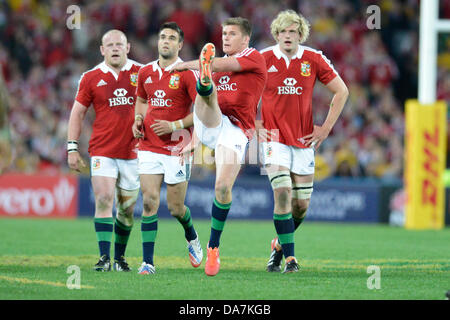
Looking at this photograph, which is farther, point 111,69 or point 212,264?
point 111,69

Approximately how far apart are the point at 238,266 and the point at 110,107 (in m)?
2.08

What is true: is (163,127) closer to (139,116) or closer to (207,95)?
(139,116)

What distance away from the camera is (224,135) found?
300 inches

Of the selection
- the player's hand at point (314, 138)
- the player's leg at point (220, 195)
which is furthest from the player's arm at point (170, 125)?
the player's hand at point (314, 138)

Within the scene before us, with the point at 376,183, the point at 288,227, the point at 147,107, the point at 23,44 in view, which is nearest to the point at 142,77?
A: the point at 147,107

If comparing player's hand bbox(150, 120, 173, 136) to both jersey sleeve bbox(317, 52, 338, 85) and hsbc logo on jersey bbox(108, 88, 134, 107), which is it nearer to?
hsbc logo on jersey bbox(108, 88, 134, 107)

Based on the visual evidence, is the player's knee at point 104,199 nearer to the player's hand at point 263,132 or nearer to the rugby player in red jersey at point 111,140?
the rugby player in red jersey at point 111,140

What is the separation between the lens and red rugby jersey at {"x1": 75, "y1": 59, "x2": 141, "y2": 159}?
837 centimetres

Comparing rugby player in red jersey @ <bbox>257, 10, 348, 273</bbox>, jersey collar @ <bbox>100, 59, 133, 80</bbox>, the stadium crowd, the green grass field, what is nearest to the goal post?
the green grass field

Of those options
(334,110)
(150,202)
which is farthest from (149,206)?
(334,110)

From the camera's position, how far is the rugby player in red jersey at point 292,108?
8.21 m

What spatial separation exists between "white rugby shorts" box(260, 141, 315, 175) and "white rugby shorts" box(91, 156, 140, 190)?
1.32 metres

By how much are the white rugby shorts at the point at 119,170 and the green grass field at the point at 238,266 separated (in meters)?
0.89

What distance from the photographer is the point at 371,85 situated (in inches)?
782
